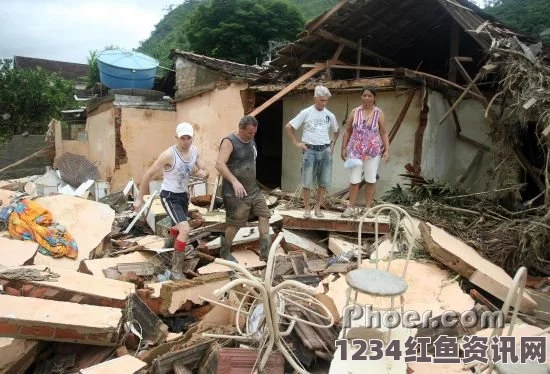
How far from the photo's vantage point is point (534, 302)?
3832 millimetres

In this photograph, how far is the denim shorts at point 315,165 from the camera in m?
5.38

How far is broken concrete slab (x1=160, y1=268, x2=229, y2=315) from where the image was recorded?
3.91 m

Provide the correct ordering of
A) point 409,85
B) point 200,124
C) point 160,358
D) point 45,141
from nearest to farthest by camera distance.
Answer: point 160,358 → point 409,85 → point 200,124 → point 45,141

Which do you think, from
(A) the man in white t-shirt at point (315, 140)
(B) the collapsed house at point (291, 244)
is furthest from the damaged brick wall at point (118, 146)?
(A) the man in white t-shirt at point (315, 140)

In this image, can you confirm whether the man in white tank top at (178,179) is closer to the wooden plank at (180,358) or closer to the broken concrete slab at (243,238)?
the broken concrete slab at (243,238)

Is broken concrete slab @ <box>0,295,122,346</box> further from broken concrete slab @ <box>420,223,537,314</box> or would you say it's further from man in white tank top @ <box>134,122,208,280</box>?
broken concrete slab @ <box>420,223,537,314</box>

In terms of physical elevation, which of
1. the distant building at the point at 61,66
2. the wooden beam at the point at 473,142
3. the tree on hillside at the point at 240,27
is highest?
the tree on hillside at the point at 240,27

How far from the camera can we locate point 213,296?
3.92 metres

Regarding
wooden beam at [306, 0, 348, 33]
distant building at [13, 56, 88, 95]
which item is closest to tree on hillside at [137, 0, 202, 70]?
distant building at [13, 56, 88, 95]

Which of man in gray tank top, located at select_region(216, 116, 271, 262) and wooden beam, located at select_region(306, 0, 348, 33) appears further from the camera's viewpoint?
wooden beam, located at select_region(306, 0, 348, 33)

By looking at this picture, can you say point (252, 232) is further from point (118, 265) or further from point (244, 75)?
point (244, 75)

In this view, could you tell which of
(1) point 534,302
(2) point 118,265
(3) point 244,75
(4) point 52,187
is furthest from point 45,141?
(1) point 534,302

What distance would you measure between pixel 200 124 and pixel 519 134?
7082 mm

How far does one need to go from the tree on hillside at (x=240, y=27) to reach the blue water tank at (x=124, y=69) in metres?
12.9
